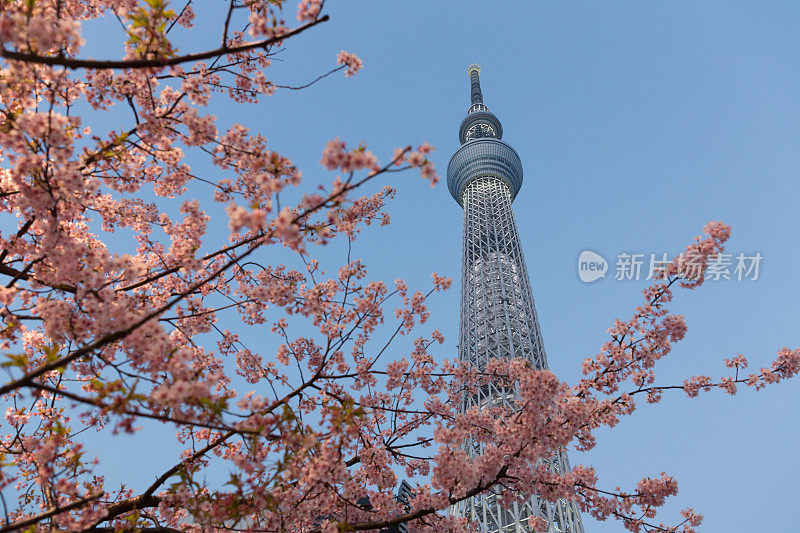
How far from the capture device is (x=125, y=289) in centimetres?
390

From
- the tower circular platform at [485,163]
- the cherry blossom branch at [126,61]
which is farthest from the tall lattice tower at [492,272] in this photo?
the cherry blossom branch at [126,61]

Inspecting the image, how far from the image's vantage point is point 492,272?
5131cm

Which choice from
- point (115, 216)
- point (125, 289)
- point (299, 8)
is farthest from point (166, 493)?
point (299, 8)

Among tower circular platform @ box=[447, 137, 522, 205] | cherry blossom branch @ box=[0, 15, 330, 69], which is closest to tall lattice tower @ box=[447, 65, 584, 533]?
tower circular platform @ box=[447, 137, 522, 205]

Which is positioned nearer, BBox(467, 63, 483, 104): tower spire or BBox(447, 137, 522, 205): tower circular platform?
BBox(447, 137, 522, 205): tower circular platform

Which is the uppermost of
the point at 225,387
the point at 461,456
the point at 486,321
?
the point at 486,321

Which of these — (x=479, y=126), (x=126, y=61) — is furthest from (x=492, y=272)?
(x=126, y=61)

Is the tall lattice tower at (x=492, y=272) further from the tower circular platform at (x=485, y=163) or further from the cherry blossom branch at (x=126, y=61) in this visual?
the cherry blossom branch at (x=126, y=61)

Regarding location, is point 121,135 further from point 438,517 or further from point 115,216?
point 438,517

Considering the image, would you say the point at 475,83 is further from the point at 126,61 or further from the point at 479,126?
the point at 126,61

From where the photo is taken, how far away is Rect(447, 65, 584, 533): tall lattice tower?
112ft

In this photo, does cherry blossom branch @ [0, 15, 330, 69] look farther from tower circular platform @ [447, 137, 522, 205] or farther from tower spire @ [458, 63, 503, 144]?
tower spire @ [458, 63, 503, 144]

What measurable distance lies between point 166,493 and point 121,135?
9.73 feet

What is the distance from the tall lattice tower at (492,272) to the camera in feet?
112
